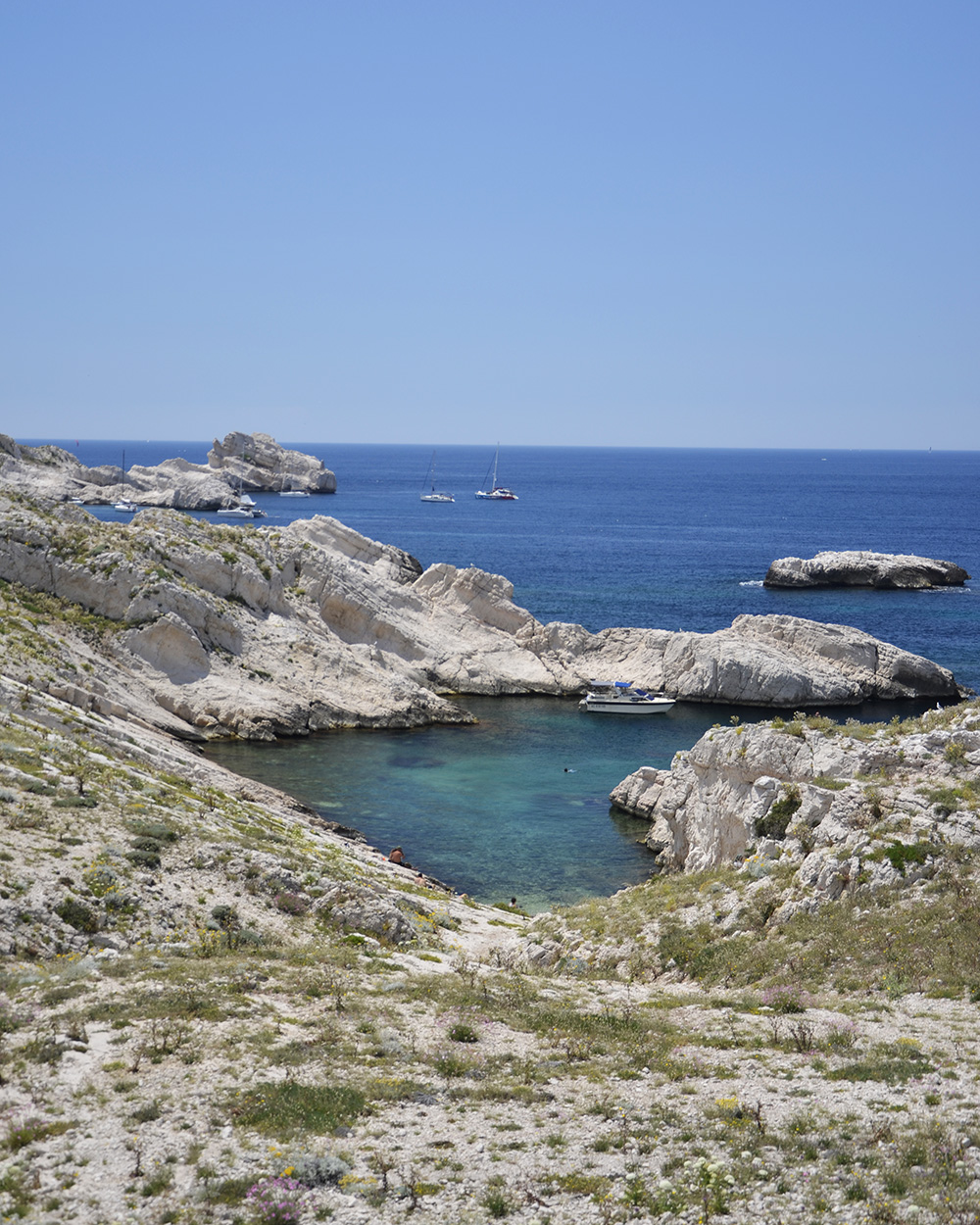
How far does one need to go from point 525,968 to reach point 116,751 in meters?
16.3

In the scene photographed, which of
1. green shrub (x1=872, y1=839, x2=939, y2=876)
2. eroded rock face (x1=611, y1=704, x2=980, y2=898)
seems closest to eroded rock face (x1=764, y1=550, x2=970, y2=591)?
eroded rock face (x1=611, y1=704, x2=980, y2=898)

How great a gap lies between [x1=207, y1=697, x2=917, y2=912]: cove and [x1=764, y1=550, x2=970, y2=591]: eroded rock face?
4344cm

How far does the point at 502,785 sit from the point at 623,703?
16.7 metres

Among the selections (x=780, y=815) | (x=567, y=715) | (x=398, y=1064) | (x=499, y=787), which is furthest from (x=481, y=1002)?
(x=567, y=715)

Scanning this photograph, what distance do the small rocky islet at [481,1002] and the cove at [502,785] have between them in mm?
3218

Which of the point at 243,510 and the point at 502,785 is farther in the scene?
the point at 243,510

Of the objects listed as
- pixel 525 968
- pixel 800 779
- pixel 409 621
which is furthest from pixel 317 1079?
pixel 409 621

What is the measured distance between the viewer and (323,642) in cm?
6147

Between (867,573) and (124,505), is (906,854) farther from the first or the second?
(124,505)

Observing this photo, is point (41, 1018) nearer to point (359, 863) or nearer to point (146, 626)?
point (359, 863)

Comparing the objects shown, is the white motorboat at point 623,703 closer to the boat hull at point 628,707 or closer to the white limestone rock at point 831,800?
the boat hull at point 628,707

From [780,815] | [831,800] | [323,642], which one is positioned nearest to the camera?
[831,800]

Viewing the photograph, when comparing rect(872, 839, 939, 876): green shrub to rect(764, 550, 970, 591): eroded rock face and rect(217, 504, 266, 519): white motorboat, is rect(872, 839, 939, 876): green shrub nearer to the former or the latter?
rect(764, 550, 970, 591): eroded rock face

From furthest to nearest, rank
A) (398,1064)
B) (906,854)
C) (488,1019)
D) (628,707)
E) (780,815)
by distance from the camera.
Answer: (628,707)
(780,815)
(906,854)
(488,1019)
(398,1064)
